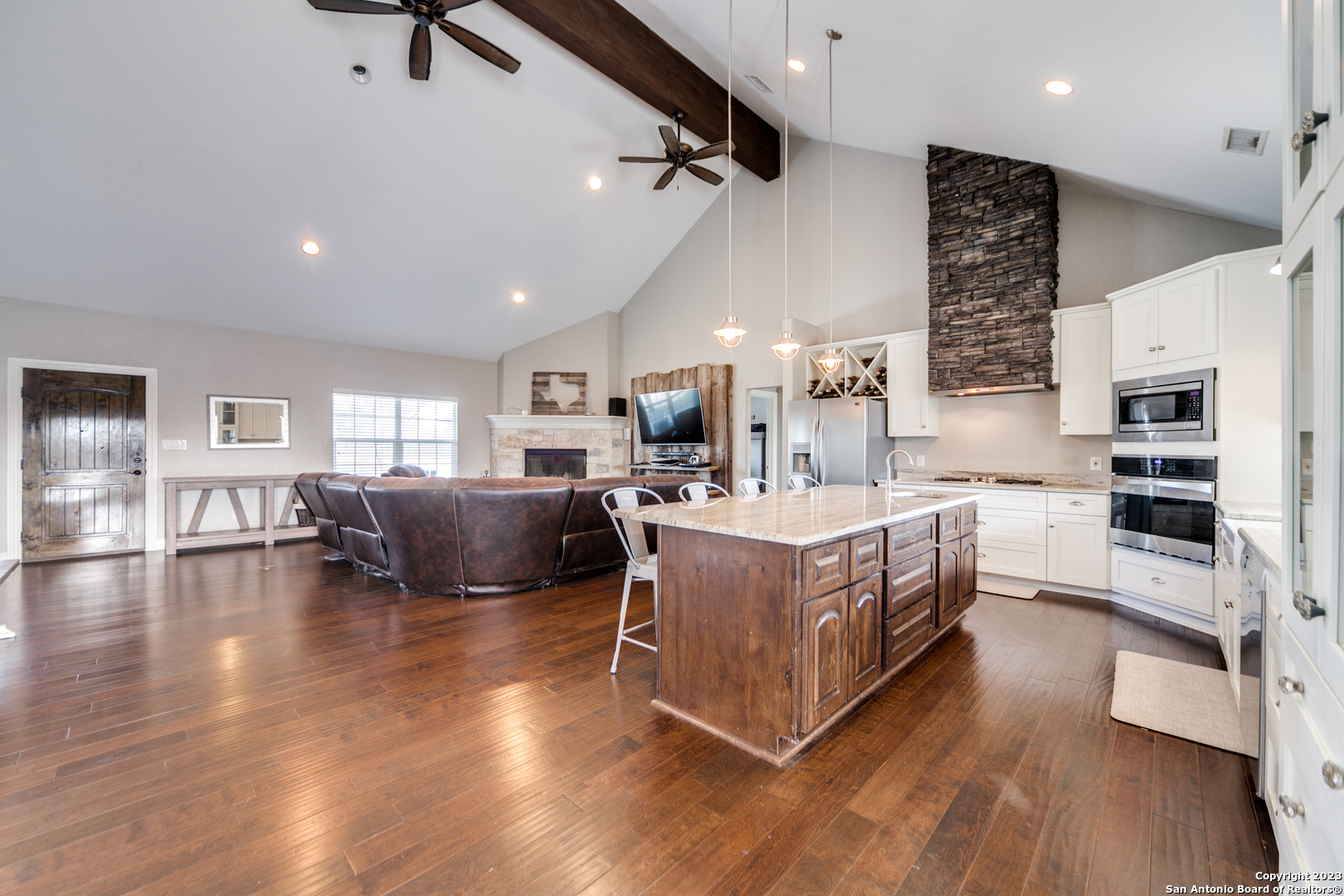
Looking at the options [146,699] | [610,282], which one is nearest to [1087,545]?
[146,699]

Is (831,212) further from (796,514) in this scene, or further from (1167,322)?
(796,514)

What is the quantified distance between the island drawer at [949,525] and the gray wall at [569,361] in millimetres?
6346

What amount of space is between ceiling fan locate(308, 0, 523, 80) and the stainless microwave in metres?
4.99

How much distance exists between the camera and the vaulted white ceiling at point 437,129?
2.86m

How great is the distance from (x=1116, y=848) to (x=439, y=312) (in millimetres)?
7911

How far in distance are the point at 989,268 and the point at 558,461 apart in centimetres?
631

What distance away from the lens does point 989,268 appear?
461 cm

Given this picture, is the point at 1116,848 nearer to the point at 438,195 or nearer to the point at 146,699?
the point at 146,699

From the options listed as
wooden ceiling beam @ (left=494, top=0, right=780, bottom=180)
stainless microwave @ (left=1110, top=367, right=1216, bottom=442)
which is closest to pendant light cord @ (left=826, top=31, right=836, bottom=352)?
wooden ceiling beam @ (left=494, top=0, right=780, bottom=180)

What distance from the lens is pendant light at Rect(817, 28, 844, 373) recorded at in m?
4.12

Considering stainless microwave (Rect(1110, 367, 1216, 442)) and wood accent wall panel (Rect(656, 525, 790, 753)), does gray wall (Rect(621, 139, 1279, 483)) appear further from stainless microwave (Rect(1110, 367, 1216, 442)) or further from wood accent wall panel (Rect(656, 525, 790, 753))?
wood accent wall panel (Rect(656, 525, 790, 753))

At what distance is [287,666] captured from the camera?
2834mm

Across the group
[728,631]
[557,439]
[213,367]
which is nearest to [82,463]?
[213,367]

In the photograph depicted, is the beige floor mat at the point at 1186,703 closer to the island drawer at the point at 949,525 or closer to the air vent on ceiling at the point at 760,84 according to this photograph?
the island drawer at the point at 949,525
